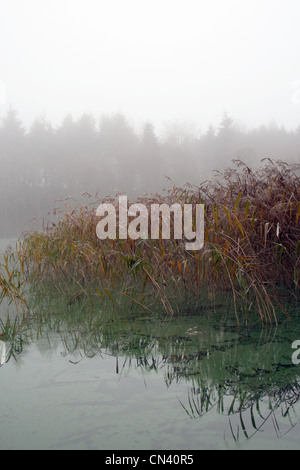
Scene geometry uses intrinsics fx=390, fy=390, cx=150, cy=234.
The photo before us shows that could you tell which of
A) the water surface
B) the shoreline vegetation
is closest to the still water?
the water surface

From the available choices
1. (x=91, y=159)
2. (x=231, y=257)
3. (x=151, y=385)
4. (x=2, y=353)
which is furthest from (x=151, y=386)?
(x=91, y=159)

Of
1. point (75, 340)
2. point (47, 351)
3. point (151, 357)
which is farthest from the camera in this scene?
point (75, 340)

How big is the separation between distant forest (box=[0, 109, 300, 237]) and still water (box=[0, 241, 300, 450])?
17775 millimetres

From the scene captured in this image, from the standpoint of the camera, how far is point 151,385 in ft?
5.17

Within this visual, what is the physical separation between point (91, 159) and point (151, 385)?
22.4 meters

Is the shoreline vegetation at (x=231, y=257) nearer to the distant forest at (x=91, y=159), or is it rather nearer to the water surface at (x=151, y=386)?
the water surface at (x=151, y=386)

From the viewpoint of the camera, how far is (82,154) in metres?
23.5

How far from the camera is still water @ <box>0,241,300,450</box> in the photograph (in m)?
1.21

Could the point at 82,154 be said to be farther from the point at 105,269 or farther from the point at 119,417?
the point at 119,417

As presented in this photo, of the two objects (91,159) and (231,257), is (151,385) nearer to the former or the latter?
(231,257)

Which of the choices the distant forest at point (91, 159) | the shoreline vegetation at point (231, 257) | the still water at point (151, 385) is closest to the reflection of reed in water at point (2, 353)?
the still water at point (151, 385)

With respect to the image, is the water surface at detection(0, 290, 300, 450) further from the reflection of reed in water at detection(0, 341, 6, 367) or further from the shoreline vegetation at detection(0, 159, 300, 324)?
the shoreline vegetation at detection(0, 159, 300, 324)
